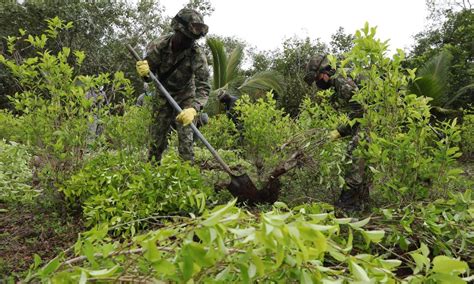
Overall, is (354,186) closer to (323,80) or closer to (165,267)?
(323,80)

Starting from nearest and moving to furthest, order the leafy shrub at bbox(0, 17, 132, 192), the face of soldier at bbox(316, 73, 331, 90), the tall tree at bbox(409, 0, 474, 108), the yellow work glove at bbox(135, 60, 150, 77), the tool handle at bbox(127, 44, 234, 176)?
1. the leafy shrub at bbox(0, 17, 132, 192)
2. the tool handle at bbox(127, 44, 234, 176)
3. the face of soldier at bbox(316, 73, 331, 90)
4. the yellow work glove at bbox(135, 60, 150, 77)
5. the tall tree at bbox(409, 0, 474, 108)

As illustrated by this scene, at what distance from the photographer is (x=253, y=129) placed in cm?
462

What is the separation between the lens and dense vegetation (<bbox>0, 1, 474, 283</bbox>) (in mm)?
636

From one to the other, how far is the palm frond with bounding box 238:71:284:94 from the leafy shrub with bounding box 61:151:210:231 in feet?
40.4

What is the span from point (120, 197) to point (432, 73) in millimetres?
10487

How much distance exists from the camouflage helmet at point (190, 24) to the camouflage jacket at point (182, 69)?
389mm

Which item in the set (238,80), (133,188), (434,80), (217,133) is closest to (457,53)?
(434,80)

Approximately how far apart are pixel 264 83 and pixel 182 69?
1085cm

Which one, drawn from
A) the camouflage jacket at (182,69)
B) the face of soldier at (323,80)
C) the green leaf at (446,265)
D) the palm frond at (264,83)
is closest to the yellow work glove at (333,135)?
the face of soldier at (323,80)

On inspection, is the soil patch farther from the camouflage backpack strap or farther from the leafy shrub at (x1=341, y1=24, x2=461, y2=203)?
the leafy shrub at (x1=341, y1=24, x2=461, y2=203)

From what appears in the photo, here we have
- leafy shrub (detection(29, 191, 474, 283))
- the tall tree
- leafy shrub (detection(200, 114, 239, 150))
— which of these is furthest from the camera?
the tall tree

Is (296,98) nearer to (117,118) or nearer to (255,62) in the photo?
(117,118)

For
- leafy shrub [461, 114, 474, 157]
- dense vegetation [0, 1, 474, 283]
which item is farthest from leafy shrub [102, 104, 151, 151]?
leafy shrub [461, 114, 474, 157]

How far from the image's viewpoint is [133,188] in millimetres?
2736
